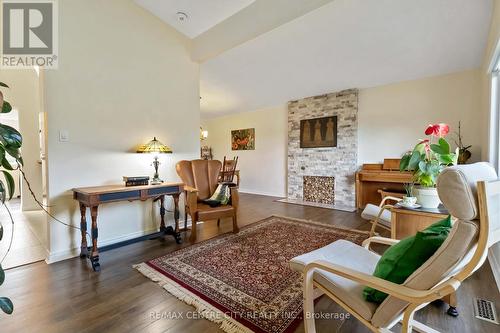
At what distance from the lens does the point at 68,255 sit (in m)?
2.46

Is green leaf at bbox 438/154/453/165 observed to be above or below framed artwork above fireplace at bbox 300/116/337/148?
below

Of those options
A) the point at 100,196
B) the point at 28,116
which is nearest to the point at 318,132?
the point at 100,196

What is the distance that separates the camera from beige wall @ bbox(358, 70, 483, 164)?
367 cm

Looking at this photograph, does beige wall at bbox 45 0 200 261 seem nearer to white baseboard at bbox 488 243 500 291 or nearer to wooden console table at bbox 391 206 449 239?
wooden console table at bbox 391 206 449 239

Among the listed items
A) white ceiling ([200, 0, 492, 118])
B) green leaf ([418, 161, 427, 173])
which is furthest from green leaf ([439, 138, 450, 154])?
white ceiling ([200, 0, 492, 118])

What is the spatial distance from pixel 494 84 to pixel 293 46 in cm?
253

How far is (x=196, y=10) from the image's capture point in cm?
310

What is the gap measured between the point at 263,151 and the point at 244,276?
14.9 feet

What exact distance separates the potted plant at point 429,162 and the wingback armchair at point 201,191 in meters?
2.02

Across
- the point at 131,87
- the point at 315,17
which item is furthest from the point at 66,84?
the point at 315,17

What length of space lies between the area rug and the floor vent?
1.17 m

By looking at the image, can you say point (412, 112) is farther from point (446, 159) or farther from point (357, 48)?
point (446, 159)

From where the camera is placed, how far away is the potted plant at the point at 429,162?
69.2 inches

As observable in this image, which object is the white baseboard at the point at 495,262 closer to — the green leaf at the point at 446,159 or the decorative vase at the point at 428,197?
the decorative vase at the point at 428,197
